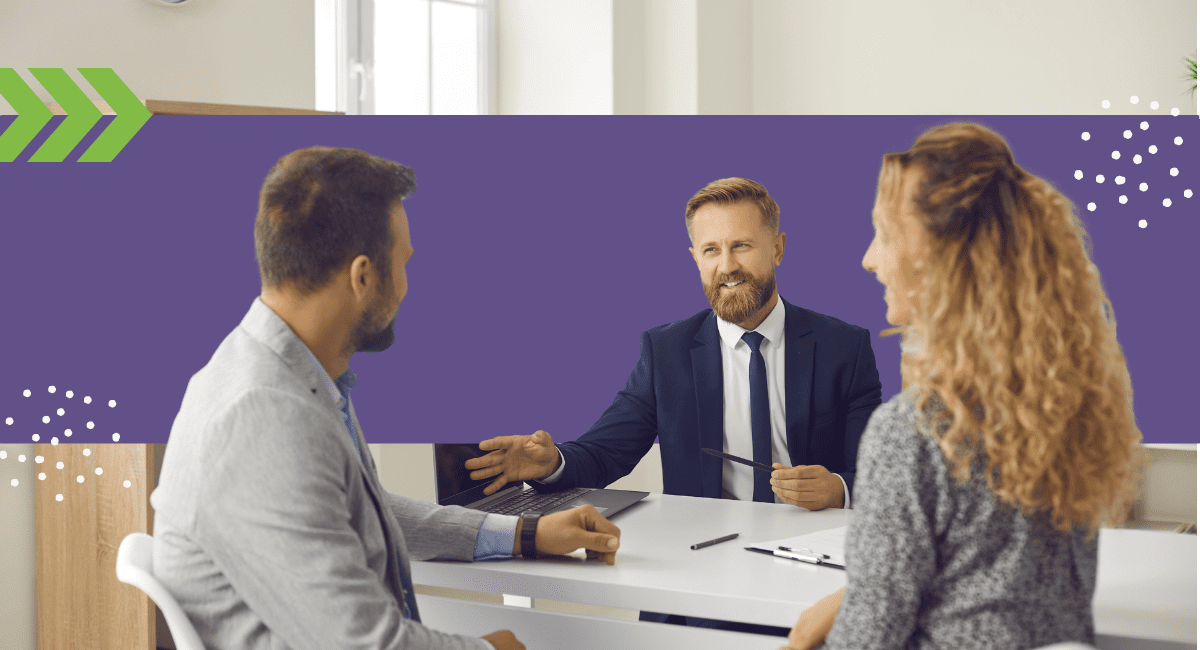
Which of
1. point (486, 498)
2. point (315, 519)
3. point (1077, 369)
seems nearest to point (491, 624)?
point (486, 498)

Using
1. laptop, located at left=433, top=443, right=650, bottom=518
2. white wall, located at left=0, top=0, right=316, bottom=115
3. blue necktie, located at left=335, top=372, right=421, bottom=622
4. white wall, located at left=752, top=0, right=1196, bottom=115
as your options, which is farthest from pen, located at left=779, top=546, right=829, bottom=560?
white wall, located at left=752, top=0, right=1196, bottom=115

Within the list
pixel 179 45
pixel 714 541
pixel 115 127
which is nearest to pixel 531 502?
pixel 714 541

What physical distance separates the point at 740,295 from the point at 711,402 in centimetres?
26

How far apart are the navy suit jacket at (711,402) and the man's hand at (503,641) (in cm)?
81

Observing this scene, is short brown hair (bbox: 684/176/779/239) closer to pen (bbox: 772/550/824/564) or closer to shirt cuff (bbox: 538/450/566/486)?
shirt cuff (bbox: 538/450/566/486)

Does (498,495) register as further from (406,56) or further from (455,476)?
(406,56)

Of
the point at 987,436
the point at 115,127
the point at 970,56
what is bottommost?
the point at 987,436

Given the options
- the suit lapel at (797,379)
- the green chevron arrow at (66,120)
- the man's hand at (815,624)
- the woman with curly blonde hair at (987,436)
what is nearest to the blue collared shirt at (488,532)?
the man's hand at (815,624)

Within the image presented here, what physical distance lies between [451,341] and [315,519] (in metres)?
1.15

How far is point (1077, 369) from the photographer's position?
1.14m

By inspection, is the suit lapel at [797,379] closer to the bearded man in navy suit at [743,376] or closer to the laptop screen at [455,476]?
the bearded man in navy suit at [743,376]

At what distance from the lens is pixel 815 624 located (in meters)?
1.28

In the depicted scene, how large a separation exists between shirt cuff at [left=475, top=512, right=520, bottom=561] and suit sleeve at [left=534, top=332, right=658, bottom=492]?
662 mm

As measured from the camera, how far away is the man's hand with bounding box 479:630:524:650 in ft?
4.75
